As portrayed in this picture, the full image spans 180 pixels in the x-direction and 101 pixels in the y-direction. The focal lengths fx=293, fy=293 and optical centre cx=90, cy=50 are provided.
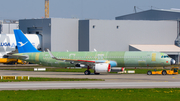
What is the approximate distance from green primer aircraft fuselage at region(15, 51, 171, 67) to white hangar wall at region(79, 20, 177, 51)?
107 ft

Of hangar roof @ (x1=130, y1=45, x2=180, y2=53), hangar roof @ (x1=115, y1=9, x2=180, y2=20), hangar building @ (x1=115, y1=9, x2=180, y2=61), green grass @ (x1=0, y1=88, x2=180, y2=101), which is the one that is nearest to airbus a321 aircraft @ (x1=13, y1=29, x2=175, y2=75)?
green grass @ (x1=0, y1=88, x2=180, y2=101)

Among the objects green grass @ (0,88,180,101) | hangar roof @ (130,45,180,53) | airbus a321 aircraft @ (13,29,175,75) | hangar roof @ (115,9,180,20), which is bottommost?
green grass @ (0,88,180,101)

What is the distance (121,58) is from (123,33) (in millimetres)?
40954

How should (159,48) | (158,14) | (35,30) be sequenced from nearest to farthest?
(159,48) → (35,30) → (158,14)

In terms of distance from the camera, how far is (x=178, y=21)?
102875mm

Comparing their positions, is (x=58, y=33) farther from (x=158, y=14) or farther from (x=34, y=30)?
(x=158, y=14)

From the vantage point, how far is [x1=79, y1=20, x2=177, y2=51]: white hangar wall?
95438mm

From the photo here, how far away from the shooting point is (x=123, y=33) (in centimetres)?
9794

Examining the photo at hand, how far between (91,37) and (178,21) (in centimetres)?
3215

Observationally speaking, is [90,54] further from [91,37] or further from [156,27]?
[156,27]

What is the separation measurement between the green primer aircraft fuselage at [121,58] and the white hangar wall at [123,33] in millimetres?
32611

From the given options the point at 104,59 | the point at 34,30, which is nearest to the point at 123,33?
the point at 34,30

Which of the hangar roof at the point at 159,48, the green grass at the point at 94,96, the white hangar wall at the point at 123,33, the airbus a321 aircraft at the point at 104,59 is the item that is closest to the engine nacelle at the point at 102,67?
the airbus a321 aircraft at the point at 104,59

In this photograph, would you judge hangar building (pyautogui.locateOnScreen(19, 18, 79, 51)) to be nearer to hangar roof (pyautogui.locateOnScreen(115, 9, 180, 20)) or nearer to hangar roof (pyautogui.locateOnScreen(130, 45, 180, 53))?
hangar roof (pyautogui.locateOnScreen(130, 45, 180, 53))
